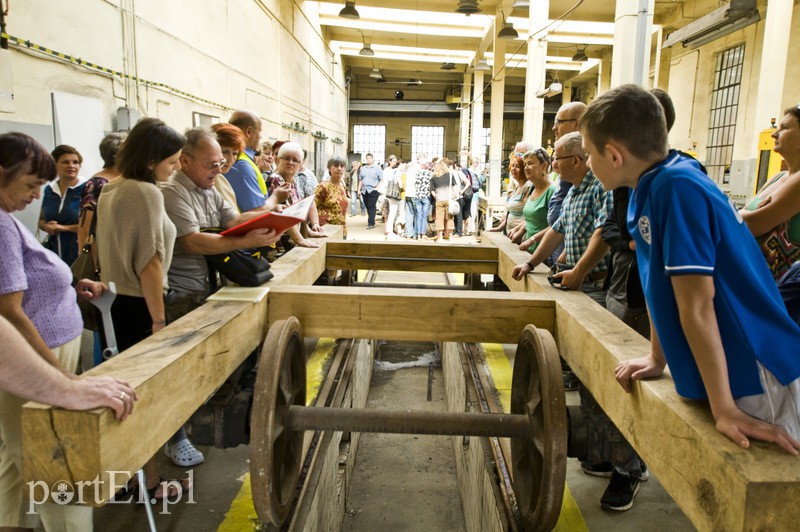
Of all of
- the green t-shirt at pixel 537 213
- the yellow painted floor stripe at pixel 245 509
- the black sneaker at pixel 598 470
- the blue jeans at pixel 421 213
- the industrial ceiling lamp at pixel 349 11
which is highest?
the industrial ceiling lamp at pixel 349 11

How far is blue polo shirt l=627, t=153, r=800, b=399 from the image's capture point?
47.3 inches

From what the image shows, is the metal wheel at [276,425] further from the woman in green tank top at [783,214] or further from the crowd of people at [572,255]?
the woman in green tank top at [783,214]

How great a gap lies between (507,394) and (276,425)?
2.13 metres

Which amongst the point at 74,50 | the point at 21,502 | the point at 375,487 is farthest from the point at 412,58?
the point at 21,502

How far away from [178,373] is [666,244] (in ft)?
4.59

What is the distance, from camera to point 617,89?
139 cm

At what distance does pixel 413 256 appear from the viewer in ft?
14.6

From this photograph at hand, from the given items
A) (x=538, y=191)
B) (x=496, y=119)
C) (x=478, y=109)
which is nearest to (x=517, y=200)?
(x=538, y=191)

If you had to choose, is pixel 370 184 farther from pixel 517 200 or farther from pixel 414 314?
pixel 414 314

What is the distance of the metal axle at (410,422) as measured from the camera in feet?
7.42

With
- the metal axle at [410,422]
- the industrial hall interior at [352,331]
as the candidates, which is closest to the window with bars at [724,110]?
the industrial hall interior at [352,331]

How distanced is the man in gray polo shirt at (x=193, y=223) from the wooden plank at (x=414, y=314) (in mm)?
362

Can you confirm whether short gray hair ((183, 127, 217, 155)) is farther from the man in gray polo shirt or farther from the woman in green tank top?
the woman in green tank top

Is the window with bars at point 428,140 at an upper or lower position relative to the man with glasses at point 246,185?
upper
